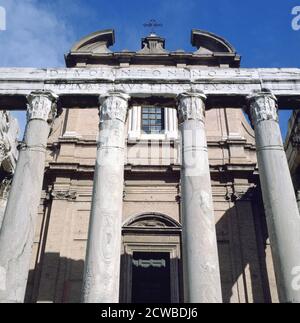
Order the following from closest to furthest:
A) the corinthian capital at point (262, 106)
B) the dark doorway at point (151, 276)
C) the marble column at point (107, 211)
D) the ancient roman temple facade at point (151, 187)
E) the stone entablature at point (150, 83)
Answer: the marble column at point (107, 211), the ancient roman temple facade at point (151, 187), the corinthian capital at point (262, 106), the stone entablature at point (150, 83), the dark doorway at point (151, 276)

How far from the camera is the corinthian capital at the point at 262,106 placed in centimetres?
1205

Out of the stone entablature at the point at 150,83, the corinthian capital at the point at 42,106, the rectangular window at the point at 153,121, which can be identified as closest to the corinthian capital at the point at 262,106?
the stone entablature at the point at 150,83

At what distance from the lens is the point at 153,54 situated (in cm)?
2044

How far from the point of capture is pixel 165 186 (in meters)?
16.2

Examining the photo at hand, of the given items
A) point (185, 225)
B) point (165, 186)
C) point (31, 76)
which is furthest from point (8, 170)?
point (185, 225)

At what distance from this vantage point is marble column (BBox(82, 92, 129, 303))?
8961 millimetres

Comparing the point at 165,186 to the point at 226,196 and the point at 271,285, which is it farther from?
the point at 271,285

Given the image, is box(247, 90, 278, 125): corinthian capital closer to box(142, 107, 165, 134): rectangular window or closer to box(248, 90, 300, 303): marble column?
box(248, 90, 300, 303): marble column

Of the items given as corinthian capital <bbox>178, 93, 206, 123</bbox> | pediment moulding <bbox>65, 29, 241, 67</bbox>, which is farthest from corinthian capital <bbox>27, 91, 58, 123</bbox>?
pediment moulding <bbox>65, 29, 241, 67</bbox>

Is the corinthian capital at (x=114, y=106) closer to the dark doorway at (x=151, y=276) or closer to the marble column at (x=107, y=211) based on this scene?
the marble column at (x=107, y=211)

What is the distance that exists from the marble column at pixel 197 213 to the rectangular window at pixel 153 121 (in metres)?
6.35

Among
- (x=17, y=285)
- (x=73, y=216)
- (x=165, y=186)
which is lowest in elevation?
(x=17, y=285)

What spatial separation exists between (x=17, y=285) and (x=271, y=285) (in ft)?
28.3

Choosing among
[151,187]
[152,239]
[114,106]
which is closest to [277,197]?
[114,106]
